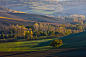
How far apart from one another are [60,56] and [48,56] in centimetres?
336

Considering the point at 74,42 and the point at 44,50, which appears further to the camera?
the point at 74,42

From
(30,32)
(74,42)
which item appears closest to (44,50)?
(74,42)

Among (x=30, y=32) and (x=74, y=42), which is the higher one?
(x=30, y=32)

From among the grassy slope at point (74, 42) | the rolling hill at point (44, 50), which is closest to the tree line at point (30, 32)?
the grassy slope at point (74, 42)

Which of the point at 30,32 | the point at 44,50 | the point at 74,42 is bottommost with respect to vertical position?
the point at 44,50

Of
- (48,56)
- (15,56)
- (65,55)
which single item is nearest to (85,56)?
(65,55)

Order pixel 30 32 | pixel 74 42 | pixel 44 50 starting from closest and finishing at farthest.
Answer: pixel 44 50
pixel 74 42
pixel 30 32

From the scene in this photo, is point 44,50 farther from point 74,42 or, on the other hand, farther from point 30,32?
point 30,32

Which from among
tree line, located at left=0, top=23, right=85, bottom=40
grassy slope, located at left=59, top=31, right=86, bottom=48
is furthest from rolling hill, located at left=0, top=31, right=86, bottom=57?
tree line, located at left=0, top=23, right=85, bottom=40

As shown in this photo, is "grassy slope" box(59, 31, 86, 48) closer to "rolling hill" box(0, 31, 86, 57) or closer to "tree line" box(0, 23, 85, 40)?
"rolling hill" box(0, 31, 86, 57)

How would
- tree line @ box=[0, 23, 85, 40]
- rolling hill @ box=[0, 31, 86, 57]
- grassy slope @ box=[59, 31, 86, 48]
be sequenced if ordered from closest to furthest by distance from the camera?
rolling hill @ box=[0, 31, 86, 57]
grassy slope @ box=[59, 31, 86, 48]
tree line @ box=[0, 23, 85, 40]

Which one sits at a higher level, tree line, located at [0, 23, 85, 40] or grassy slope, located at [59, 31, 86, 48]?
tree line, located at [0, 23, 85, 40]

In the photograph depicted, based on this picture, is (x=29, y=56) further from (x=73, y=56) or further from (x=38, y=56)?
(x=73, y=56)

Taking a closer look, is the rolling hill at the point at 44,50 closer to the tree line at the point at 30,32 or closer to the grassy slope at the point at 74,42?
the grassy slope at the point at 74,42
